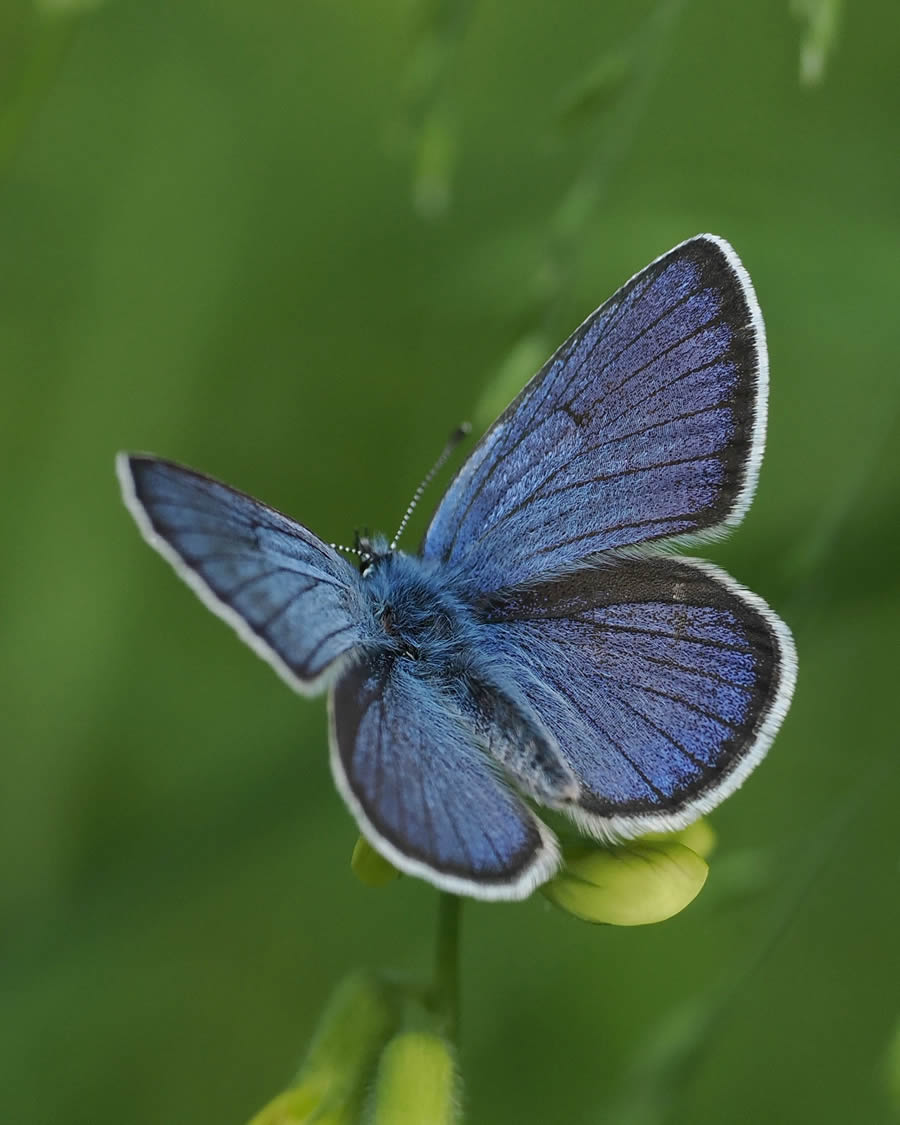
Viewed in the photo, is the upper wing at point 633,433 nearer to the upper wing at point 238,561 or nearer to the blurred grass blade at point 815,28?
the blurred grass blade at point 815,28

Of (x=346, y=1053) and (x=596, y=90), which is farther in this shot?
(x=596, y=90)

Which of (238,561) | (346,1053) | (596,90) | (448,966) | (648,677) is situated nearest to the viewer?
(238,561)

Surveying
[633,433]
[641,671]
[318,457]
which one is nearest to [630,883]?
[641,671]

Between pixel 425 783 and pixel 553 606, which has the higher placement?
pixel 553 606

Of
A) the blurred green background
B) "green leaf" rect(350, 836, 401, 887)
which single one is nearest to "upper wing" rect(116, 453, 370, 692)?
"green leaf" rect(350, 836, 401, 887)

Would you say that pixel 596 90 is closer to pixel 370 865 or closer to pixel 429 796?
pixel 429 796

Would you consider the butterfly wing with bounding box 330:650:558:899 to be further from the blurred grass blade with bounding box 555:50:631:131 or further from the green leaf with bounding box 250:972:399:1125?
the blurred grass blade with bounding box 555:50:631:131
